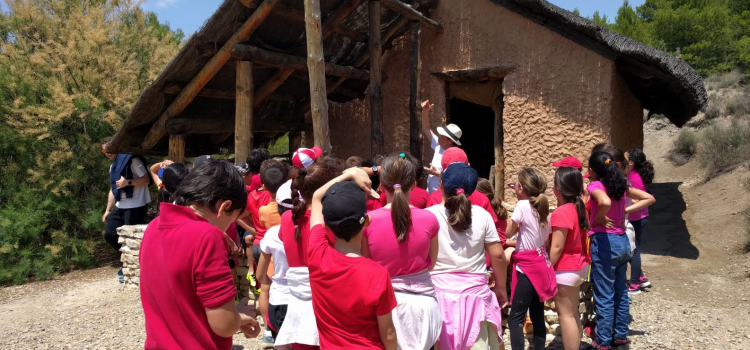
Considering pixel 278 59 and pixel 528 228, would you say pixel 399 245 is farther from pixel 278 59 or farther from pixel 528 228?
pixel 278 59

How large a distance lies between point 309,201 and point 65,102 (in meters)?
6.71

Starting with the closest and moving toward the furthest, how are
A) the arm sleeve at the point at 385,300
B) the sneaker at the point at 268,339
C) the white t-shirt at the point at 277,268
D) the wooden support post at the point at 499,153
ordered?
the arm sleeve at the point at 385,300
the white t-shirt at the point at 277,268
the sneaker at the point at 268,339
the wooden support post at the point at 499,153

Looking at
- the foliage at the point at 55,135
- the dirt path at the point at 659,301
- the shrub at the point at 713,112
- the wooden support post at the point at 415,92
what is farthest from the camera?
the shrub at the point at 713,112

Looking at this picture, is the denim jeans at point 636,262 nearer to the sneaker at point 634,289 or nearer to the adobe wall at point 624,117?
the sneaker at point 634,289

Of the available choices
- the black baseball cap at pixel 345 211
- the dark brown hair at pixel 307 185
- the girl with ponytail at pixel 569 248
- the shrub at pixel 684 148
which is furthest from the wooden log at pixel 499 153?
the shrub at pixel 684 148

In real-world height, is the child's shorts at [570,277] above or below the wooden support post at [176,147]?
below

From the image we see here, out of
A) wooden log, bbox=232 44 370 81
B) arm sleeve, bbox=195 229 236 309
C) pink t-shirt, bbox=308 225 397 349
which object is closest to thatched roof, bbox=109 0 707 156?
wooden log, bbox=232 44 370 81

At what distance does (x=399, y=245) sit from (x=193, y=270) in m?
1.08

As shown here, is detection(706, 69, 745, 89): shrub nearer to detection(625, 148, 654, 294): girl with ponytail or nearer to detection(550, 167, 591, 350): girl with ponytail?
detection(625, 148, 654, 294): girl with ponytail

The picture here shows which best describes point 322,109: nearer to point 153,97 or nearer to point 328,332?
point 153,97

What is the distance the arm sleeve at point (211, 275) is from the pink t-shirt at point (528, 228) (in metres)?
2.06

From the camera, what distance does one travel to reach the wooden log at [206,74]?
5379 millimetres

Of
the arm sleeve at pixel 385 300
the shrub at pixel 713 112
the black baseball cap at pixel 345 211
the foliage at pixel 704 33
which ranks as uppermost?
the foliage at pixel 704 33

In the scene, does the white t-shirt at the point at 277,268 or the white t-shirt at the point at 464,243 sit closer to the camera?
the white t-shirt at the point at 464,243
